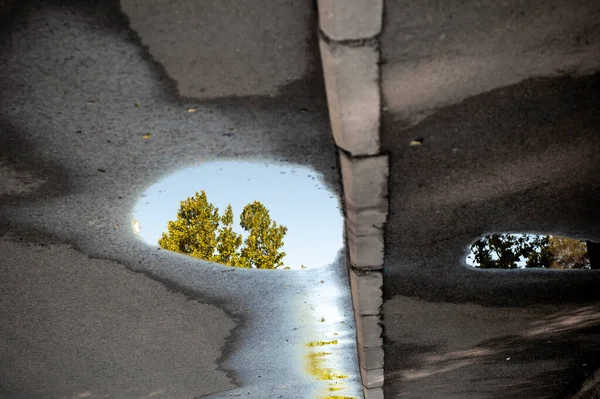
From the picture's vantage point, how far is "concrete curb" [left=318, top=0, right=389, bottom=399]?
258 centimetres

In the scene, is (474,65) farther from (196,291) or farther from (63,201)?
(196,291)

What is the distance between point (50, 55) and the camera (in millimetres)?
2977

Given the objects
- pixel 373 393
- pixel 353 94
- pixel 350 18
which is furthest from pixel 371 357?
pixel 350 18

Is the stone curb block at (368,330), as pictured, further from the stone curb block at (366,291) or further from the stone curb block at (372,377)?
the stone curb block at (372,377)

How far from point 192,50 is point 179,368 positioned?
5.50 meters

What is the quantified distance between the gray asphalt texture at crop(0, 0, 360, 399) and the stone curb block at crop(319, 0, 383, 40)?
0.50 meters

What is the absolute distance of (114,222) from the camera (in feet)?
14.5

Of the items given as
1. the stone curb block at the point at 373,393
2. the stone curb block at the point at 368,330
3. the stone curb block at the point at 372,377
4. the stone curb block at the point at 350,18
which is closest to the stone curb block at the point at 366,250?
the stone curb block at the point at 368,330

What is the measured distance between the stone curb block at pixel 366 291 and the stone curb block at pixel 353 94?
1.89 meters

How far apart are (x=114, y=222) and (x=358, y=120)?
240cm

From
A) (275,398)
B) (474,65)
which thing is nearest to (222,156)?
(474,65)

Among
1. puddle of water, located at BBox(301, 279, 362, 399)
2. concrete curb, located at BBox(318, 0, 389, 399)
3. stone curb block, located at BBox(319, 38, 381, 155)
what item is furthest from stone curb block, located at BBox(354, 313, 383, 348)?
stone curb block, located at BBox(319, 38, 381, 155)

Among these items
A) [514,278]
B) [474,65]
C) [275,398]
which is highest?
[474,65]

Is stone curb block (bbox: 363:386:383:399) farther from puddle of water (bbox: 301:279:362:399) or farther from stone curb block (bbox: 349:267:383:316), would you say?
stone curb block (bbox: 349:267:383:316)
